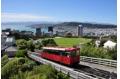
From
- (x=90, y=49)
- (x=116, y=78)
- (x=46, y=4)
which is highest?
(x=46, y=4)

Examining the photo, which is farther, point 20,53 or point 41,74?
point 20,53

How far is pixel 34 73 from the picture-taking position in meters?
2.36

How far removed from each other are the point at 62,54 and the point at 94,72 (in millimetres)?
330

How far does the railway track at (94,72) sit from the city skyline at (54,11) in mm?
401

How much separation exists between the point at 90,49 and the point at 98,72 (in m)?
0.20

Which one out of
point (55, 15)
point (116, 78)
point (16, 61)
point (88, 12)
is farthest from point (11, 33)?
point (116, 78)

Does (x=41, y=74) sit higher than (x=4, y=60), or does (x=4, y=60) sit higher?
(x=4, y=60)

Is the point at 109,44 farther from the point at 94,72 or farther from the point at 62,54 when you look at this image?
the point at 62,54

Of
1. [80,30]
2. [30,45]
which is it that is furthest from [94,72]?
[30,45]

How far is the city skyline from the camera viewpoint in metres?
2.44

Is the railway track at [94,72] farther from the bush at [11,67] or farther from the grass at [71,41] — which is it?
the bush at [11,67]

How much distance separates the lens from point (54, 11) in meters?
2.49

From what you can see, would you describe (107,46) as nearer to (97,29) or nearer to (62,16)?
(97,29)

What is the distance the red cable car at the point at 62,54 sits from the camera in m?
2.43
